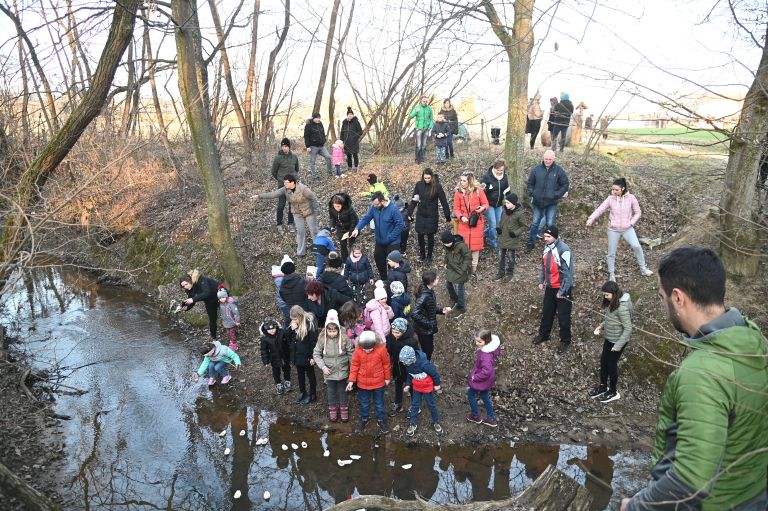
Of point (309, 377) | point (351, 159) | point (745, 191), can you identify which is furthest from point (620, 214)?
point (351, 159)

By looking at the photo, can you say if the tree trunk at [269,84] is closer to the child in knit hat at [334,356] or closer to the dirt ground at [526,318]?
the dirt ground at [526,318]

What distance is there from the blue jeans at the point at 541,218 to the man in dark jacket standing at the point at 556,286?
A: 202cm

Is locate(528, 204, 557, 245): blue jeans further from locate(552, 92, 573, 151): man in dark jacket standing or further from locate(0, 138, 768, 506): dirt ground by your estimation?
locate(552, 92, 573, 151): man in dark jacket standing

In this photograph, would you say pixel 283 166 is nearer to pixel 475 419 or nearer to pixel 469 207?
pixel 469 207

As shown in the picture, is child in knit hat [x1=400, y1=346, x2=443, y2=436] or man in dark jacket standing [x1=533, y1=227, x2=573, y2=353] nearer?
child in knit hat [x1=400, y1=346, x2=443, y2=436]

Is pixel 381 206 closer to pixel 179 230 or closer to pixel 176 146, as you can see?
pixel 179 230

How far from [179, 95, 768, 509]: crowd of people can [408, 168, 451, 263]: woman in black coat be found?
26 mm

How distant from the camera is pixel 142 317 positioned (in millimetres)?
10875

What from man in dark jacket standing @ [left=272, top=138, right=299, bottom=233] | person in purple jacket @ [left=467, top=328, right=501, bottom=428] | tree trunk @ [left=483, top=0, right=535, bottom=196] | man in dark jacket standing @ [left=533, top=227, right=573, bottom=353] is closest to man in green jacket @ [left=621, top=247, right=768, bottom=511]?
person in purple jacket @ [left=467, top=328, right=501, bottom=428]

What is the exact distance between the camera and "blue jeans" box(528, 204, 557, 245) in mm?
9250

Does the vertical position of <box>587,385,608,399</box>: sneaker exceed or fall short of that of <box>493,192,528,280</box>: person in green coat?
it falls short

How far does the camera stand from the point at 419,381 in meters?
6.43

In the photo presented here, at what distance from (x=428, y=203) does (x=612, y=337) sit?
3.98 meters

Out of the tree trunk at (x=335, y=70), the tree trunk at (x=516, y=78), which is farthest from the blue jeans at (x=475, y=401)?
the tree trunk at (x=335, y=70)
